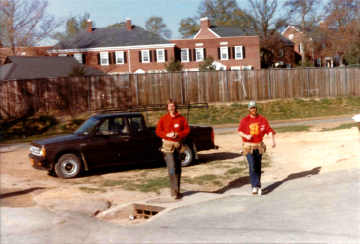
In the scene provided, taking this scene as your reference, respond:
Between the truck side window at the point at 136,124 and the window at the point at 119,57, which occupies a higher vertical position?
the window at the point at 119,57

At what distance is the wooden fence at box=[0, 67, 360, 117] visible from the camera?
104 ft

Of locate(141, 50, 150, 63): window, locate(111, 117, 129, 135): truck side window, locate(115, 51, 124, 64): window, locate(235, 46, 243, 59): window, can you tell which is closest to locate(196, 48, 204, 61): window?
locate(235, 46, 243, 59): window

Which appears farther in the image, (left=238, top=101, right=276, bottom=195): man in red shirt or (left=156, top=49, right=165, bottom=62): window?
(left=156, top=49, right=165, bottom=62): window

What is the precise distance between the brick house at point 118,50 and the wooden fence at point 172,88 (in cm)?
1759

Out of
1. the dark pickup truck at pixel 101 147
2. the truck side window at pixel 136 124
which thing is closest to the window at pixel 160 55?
the dark pickup truck at pixel 101 147

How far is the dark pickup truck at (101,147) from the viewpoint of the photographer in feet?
37.2

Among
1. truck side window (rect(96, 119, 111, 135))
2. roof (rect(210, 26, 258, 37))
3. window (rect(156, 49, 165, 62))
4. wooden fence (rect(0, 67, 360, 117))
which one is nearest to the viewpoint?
truck side window (rect(96, 119, 111, 135))

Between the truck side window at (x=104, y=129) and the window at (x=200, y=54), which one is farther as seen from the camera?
the window at (x=200, y=54)

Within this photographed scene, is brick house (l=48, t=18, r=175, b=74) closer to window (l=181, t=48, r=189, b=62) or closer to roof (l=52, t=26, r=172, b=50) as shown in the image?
roof (l=52, t=26, r=172, b=50)

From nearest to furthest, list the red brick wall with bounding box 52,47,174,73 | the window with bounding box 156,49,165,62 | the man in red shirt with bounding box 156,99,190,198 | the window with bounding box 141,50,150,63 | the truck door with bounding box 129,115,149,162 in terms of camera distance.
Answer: the man in red shirt with bounding box 156,99,190,198
the truck door with bounding box 129,115,149,162
the red brick wall with bounding box 52,47,174,73
the window with bounding box 141,50,150,63
the window with bounding box 156,49,165,62

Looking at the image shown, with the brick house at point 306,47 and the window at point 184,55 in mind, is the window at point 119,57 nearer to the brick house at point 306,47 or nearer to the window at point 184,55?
the window at point 184,55

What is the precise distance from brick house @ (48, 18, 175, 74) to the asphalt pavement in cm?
4391

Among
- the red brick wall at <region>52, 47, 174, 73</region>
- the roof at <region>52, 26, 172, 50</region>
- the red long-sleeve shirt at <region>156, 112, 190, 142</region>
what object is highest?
the roof at <region>52, 26, 172, 50</region>

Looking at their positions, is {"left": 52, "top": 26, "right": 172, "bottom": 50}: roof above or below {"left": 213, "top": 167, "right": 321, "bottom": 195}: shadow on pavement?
above
